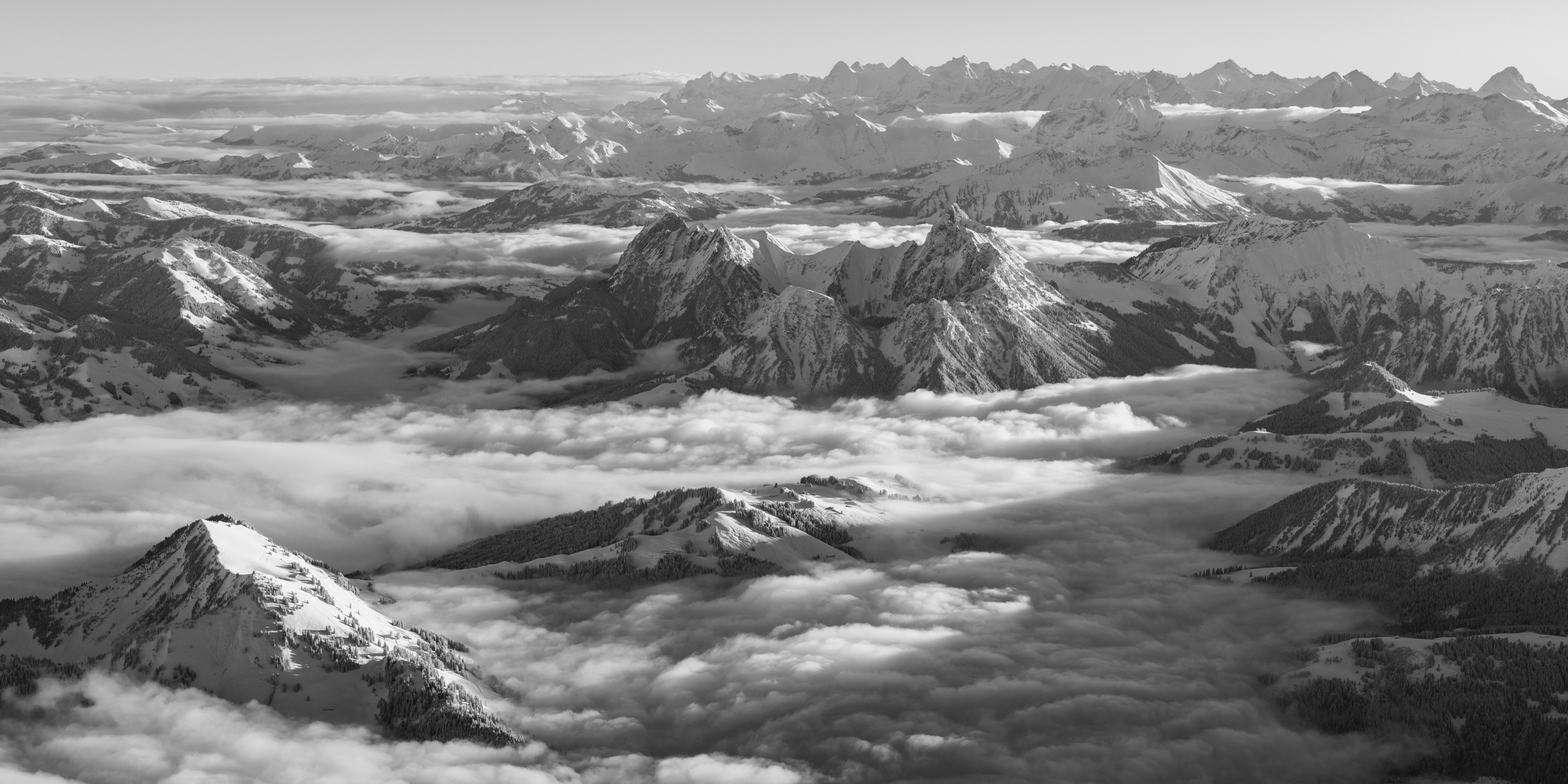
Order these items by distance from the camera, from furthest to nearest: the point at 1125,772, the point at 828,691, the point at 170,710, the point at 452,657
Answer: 1. the point at 452,657
2. the point at 828,691
3. the point at 170,710
4. the point at 1125,772

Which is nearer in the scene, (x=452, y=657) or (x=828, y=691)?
(x=828, y=691)

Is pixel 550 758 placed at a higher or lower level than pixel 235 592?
lower

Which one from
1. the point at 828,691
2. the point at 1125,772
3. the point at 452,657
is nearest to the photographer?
the point at 1125,772

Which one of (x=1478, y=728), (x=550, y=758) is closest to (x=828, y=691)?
(x=550, y=758)

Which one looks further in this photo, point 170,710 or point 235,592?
point 235,592

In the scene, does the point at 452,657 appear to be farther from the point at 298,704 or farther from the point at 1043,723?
the point at 1043,723

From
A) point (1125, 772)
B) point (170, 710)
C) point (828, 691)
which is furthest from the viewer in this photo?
point (828, 691)

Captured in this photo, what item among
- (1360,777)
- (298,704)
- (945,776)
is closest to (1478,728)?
(1360,777)

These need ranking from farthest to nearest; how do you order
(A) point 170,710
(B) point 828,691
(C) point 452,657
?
(C) point 452,657 → (B) point 828,691 → (A) point 170,710

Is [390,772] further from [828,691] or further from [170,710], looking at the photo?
[828,691]
